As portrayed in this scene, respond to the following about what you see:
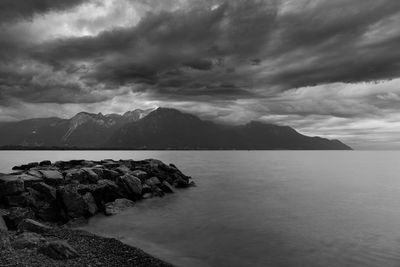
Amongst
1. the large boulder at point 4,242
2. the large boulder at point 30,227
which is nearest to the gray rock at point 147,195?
the large boulder at point 30,227

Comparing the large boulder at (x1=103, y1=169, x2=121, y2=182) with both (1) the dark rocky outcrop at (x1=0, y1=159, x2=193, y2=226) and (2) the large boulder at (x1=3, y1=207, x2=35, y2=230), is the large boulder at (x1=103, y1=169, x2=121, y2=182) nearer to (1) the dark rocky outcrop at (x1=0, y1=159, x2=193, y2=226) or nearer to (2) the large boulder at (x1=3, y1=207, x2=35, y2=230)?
(1) the dark rocky outcrop at (x1=0, y1=159, x2=193, y2=226)

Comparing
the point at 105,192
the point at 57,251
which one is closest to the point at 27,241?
the point at 57,251

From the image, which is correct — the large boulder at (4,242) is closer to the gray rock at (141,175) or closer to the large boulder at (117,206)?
the large boulder at (117,206)

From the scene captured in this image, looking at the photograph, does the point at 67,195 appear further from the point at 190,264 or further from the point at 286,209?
the point at 286,209

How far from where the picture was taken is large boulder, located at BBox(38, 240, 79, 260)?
14.3m

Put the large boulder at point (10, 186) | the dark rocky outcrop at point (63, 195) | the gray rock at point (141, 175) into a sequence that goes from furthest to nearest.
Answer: the gray rock at point (141, 175) < the large boulder at point (10, 186) < the dark rocky outcrop at point (63, 195)

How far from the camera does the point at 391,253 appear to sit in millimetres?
20953

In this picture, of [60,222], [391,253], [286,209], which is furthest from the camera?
[286,209]

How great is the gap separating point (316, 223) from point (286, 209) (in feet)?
20.8

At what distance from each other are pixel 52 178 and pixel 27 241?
18938mm

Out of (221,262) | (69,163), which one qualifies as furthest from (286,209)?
(69,163)

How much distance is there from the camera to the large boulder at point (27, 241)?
15109 mm

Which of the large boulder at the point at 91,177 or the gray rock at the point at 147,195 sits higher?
the large boulder at the point at 91,177

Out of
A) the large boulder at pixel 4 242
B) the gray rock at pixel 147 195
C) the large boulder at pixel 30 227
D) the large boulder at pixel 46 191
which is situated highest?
the large boulder at pixel 46 191
